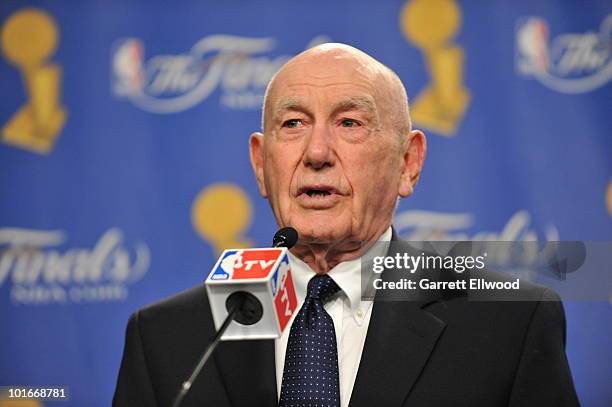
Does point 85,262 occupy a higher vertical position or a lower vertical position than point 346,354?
higher

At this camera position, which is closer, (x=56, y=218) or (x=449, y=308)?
(x=449, y=308)

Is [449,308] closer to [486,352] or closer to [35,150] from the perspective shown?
[486,352]

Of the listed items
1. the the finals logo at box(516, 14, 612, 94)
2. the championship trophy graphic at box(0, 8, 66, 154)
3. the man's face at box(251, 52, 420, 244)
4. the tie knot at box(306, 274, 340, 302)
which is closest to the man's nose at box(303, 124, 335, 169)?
the man's face at box(251, 52, 420, 244)

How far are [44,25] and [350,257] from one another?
156cm

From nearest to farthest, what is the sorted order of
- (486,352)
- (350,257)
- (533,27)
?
(486,352) → (350,257) → (533,27)

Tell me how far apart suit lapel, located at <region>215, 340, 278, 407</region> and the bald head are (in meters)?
0.47

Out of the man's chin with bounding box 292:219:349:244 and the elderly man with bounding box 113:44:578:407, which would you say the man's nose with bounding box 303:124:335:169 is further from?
the man's chin with bounding box 292:219:349:244

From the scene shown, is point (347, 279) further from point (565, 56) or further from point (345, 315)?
point (565, 56)

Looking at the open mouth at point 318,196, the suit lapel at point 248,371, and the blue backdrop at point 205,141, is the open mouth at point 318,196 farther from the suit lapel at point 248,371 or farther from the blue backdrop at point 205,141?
the blue backdrop at point 205,141

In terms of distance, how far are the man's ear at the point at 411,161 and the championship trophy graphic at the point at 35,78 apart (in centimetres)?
135

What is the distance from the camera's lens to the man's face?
179 cm

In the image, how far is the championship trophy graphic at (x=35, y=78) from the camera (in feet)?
9.44

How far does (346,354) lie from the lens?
1761mm

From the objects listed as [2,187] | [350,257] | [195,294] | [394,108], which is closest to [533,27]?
[394,108]
